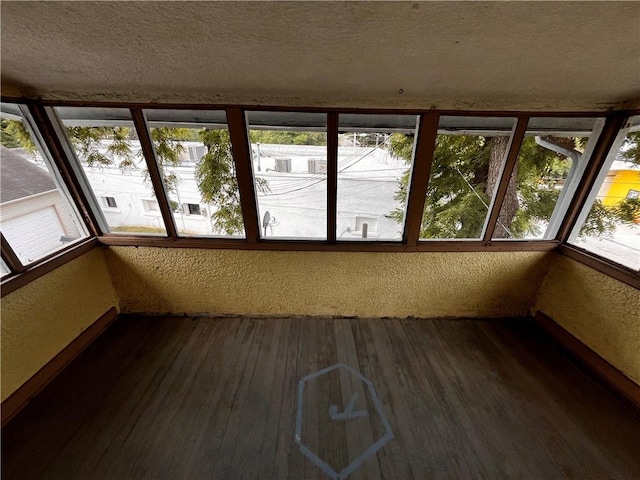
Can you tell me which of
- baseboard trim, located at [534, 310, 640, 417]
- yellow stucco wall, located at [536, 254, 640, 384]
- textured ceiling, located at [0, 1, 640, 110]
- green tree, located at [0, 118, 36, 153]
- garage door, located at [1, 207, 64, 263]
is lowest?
baseboard trim, located at [534, 310, 640, 417]

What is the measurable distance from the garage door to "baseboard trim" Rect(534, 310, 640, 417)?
4172 millimetres

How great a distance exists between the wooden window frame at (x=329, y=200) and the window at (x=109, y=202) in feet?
0.38

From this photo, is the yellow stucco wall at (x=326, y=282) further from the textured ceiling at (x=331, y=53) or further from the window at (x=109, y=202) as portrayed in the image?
the textured ceiling at (x=331, y=53)

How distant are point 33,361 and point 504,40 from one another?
3238 mm

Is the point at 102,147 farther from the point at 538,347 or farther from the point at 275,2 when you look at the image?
the point at 538,347

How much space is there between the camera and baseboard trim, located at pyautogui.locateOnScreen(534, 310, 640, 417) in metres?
1.66

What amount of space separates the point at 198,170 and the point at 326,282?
A: 1464 millimetres

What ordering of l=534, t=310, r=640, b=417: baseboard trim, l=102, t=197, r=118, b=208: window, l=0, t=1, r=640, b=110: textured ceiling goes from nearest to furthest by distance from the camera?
1. l=0, t=1, r=640, b=110: textured ceiling
2. l=534, t=310, r=640, b=417: baseboard trim
3. l=102, t=197, r=118, b=208: window

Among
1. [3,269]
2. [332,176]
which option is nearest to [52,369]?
[3,269]

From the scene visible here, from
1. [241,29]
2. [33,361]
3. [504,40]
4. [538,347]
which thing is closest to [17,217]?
[33,361]

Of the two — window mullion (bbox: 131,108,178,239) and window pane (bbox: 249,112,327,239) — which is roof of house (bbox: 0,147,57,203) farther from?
window pane (bbox: 249,112,327,239)

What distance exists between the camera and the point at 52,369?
1786 mm

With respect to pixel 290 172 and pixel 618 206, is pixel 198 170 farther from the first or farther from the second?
pixel 618 206

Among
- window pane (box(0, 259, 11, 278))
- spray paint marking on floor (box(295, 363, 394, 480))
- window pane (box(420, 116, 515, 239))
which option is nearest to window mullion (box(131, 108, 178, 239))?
window pane (box(0, 259, 11, 278))
